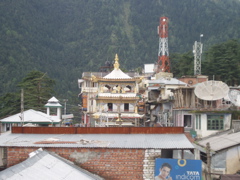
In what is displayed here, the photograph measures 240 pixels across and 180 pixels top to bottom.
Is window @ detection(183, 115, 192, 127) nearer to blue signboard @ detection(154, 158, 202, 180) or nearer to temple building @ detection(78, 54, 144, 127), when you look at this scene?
temple building @ detection(78, 54, 144, 127)

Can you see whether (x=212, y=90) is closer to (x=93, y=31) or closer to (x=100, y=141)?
(x=100, y=141)

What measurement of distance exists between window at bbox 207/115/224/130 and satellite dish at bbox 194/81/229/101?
140 centimetres

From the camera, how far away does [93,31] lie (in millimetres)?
126875

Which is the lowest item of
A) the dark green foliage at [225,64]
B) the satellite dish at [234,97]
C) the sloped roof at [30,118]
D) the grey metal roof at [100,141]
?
the sloped roof at [30,118]

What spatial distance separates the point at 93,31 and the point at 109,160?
114286 millimetres

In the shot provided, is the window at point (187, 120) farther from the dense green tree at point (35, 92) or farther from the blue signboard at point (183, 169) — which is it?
the dense green tree at point (35, 92)

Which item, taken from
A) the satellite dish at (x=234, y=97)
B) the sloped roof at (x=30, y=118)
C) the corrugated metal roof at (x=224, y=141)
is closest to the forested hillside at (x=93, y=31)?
the sloped roof at (x=30, y=118)

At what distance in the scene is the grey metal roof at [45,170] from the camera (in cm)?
1288

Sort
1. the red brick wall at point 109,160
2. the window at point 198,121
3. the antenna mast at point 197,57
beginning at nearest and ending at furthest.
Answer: the red brick wall at point 109,160 < the window at point 198,121 < the antenna mast at point 197,57

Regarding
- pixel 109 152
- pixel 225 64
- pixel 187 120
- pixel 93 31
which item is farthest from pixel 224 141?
pixel 93 31

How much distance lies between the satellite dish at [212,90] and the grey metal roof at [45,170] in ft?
Answer: 49.4

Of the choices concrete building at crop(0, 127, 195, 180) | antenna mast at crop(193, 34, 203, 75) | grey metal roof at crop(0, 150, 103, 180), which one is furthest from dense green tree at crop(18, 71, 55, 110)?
grey metal roof at crop(0, 150, 103, 180)

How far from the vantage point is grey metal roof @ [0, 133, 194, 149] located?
15.5m

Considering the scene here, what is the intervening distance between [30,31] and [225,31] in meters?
60.4
